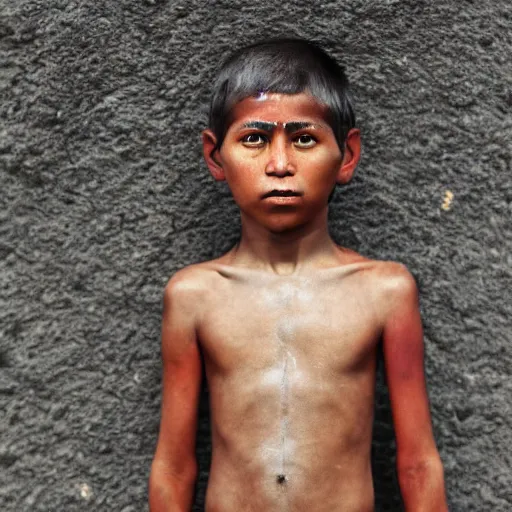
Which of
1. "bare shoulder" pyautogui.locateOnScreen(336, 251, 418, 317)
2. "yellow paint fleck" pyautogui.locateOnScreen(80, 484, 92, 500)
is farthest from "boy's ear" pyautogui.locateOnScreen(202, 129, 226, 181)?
"yellow paint fleck" pyautogui.locateOnScreen(80, 484, 92, 500)

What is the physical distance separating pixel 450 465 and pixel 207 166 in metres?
0.66

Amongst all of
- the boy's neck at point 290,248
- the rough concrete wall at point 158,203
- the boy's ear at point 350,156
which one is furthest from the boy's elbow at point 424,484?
the boy's ear at point 350,156

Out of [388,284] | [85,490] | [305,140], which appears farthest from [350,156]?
[85,490]

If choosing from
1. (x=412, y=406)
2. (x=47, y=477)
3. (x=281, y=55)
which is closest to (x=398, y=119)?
(x=281, y=55)

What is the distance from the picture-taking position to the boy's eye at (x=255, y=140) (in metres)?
1.65

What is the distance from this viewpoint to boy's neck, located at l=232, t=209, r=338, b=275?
67.5 inches

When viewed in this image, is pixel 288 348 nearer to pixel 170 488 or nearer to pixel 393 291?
pixel 393 291

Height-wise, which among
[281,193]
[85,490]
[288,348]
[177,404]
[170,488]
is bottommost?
[85,490]

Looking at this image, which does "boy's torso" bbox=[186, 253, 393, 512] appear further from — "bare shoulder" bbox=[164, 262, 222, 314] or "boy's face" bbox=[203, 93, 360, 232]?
"boy's face" bbox=[203, 93, 360, 232]

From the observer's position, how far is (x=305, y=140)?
5.43 feet

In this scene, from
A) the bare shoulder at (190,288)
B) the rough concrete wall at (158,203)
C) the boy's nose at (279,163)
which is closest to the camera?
the boy's nose at (279,163)

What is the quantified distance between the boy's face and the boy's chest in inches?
4.5

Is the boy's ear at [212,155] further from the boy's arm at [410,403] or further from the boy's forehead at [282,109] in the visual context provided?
the boy's arm at [410,403]

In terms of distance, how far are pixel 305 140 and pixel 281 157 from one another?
58 millimetres
